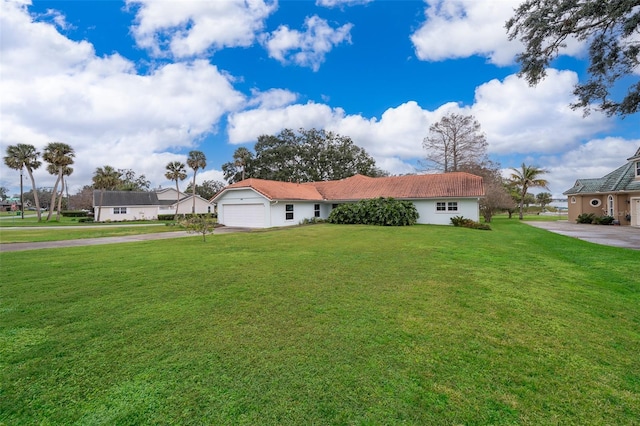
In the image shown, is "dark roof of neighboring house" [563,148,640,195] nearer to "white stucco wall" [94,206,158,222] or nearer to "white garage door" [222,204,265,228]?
"white garage door" [222,204,265,228]

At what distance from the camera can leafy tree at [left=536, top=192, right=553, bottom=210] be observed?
6450 centimetres

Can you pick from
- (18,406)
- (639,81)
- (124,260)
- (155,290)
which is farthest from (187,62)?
(639,81)

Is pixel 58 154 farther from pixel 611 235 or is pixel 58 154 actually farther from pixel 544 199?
pixel 544 199

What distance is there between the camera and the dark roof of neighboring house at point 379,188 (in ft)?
74.6

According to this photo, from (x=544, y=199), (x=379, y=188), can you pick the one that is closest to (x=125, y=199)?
(x=379, y=188)

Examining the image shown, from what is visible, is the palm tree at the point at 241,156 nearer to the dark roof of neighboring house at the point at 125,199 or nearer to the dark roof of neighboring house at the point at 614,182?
the dark roof of neighboring house at the point at 125,199

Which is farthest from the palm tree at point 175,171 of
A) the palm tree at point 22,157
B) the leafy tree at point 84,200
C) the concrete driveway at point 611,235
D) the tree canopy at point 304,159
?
the concrete driveway at point 611,235

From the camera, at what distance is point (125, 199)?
145ft

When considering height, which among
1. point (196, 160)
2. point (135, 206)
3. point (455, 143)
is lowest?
point (135, 206)

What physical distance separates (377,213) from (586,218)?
62.5 feet

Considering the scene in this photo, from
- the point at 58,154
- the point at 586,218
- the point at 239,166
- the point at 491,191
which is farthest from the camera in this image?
the point at 239,166

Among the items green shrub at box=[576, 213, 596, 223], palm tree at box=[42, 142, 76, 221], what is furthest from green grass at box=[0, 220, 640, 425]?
palm tree at box=[42, 142, 76, 221]

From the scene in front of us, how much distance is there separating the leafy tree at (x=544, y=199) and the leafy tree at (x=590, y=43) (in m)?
65.6

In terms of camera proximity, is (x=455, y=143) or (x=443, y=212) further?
(x=455, y=143)
